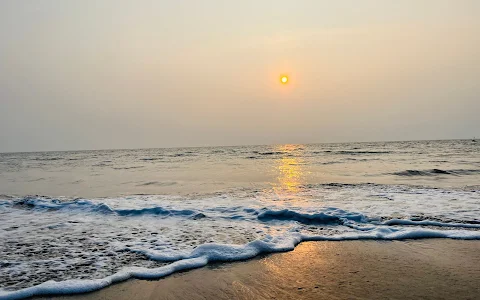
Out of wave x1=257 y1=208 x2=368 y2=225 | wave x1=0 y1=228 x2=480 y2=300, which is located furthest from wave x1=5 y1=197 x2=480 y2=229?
wave x1=0 y1=228 x2=480 y2=300

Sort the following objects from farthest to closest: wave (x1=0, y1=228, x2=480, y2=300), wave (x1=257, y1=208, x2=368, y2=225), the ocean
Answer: wave (x1=257, y1=208, x2=368, y2=225), the ocean, wave (x1=0, y1=228, x2=480, y2=300)

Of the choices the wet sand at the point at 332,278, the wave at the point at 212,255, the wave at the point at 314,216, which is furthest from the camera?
the wave at the point at 314,216

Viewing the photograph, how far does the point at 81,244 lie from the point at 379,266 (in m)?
4.88

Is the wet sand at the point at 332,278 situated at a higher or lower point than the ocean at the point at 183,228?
higher

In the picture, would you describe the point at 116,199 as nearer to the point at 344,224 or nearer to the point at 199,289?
the point at 344,224

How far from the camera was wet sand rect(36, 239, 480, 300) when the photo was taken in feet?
11.6

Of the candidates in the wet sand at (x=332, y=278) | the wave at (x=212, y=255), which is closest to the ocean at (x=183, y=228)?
the wave at (x=212, y=255)

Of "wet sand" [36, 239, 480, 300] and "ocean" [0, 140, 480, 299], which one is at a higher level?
"wet sand" [36, 239, 480, 300]

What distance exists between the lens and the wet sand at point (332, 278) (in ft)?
11.6

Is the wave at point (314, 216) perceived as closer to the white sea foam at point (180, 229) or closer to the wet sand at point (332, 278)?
the white sea foam at point (180, 229)

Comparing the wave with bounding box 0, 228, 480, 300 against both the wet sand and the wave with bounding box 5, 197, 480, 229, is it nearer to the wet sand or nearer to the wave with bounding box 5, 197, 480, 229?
the wet sand

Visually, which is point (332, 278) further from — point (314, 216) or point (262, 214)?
point (262, 214)

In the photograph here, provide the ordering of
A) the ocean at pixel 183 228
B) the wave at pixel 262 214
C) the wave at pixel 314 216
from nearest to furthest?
the ocean at pixel 183 228
the wave at pixel 262 214
the wave at pixel 314 216

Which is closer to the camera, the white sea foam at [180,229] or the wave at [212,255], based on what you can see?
the wave at [212,255]
